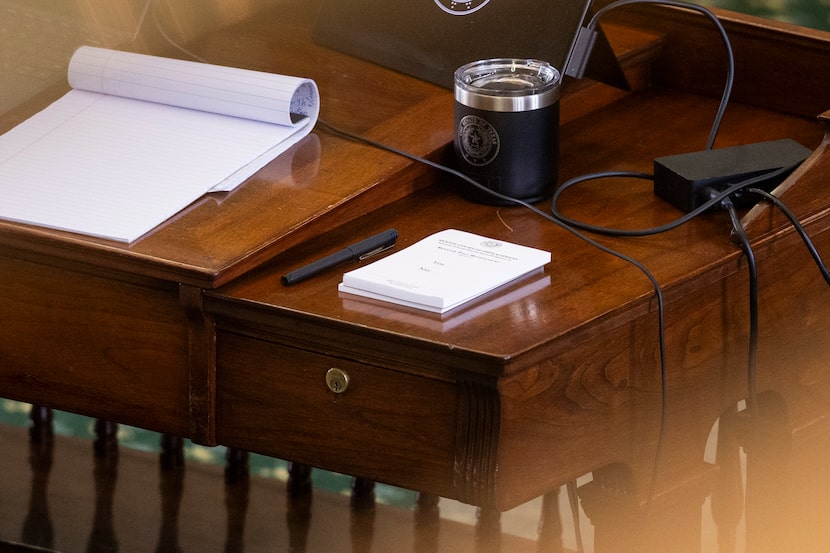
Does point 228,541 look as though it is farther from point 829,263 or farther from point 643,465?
point 829,263

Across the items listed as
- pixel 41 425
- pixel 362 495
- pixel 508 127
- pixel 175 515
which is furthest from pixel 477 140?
pixel 41 425

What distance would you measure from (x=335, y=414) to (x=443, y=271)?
0.14 metres

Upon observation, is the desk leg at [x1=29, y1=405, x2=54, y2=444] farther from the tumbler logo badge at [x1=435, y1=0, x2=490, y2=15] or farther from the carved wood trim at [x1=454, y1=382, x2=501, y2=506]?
the carved wood trim at [x1=454, y1=382, x2=501, y2=506]

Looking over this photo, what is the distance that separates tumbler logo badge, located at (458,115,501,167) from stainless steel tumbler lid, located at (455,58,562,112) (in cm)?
2

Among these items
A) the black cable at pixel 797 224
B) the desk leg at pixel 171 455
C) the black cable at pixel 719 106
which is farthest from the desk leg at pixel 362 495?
the black cable at pixel 797 224

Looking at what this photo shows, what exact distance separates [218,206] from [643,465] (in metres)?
0.42

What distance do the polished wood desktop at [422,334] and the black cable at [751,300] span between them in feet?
0.04

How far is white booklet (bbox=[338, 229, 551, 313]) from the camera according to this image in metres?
0.95

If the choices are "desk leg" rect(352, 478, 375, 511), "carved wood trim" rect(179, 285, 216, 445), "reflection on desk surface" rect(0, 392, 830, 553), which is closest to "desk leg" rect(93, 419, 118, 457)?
"reflection on desk surface" rect(0, 392, 830, 553)

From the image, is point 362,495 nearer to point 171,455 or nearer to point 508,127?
point 171,455

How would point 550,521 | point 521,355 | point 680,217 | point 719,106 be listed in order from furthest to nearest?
1. point 550,521
2. point 719,106
3. point 680,217
4. point 521,355

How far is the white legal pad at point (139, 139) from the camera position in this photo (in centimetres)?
104

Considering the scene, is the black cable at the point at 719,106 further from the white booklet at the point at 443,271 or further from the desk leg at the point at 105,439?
the desk leg at the point at 105,439

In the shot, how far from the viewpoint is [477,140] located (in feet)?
3.68
